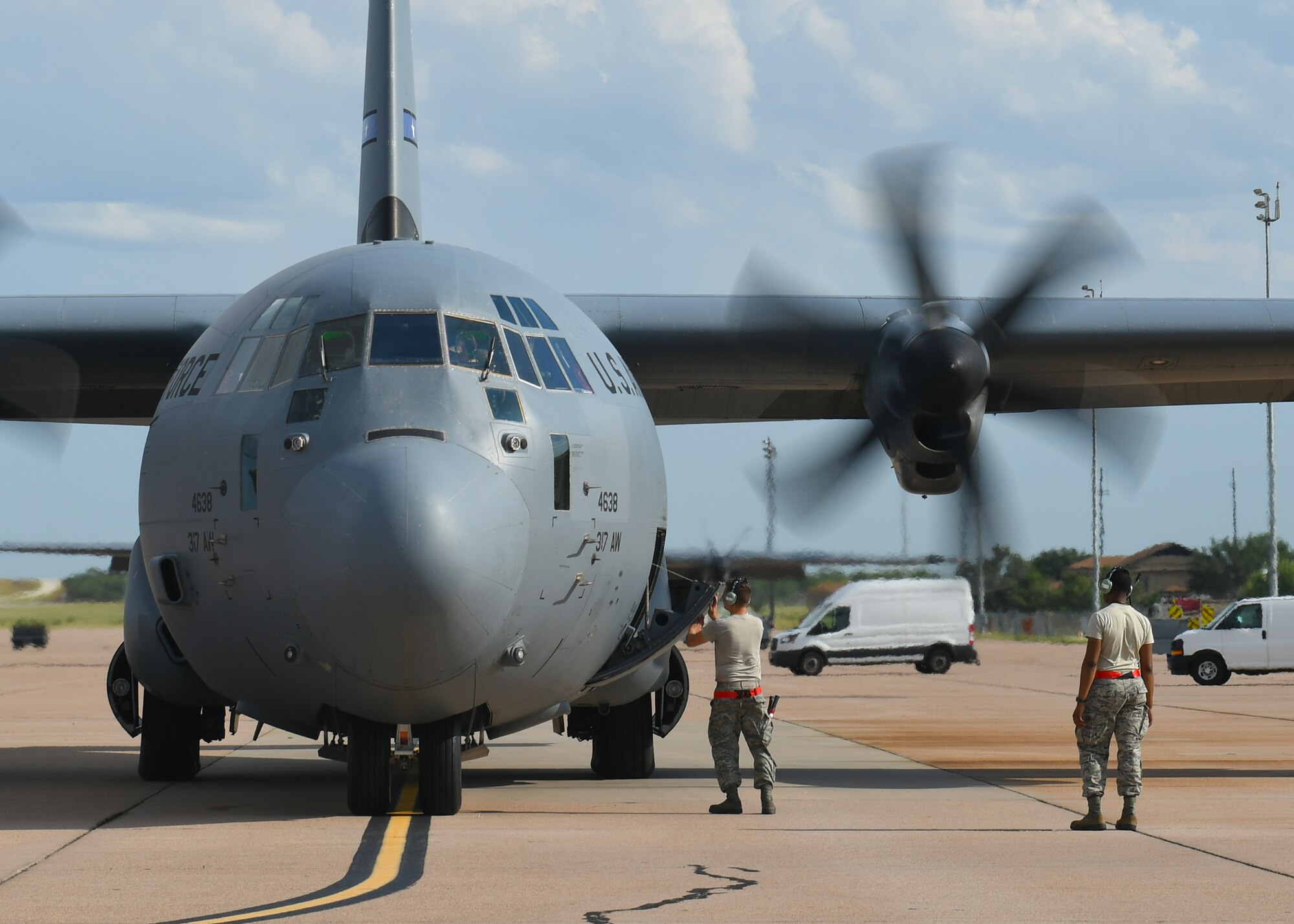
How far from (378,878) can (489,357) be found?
10.5 feet

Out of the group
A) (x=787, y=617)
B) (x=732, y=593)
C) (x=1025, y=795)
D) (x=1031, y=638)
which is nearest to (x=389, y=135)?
(x=732, y=593)

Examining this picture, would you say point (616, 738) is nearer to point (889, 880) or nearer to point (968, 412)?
point (968, 412)

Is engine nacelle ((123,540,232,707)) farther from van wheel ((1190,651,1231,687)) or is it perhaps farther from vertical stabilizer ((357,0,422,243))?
van wheel ((1190,651,1231,687))

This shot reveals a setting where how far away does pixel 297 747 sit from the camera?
1781 cm

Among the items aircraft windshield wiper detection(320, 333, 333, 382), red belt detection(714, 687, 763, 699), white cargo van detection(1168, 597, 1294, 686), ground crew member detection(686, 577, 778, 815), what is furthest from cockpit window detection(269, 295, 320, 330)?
white cargo van detection(1168, 597, 1294, 686)

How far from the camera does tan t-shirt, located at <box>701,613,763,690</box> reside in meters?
10.1

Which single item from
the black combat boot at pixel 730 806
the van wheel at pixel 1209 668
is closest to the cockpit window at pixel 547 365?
the black combat boot at pixel 730 806

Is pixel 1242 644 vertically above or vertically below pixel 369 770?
above

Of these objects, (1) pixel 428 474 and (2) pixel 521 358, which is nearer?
(1) pixel 428 474

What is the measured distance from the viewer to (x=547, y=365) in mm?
9539

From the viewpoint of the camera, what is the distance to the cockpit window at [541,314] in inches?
389

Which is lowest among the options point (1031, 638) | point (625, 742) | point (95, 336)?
point (1031, 638)

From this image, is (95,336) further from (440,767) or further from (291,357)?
(440,767)

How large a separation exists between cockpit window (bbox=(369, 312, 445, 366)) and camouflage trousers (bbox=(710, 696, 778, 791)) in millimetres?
2904
